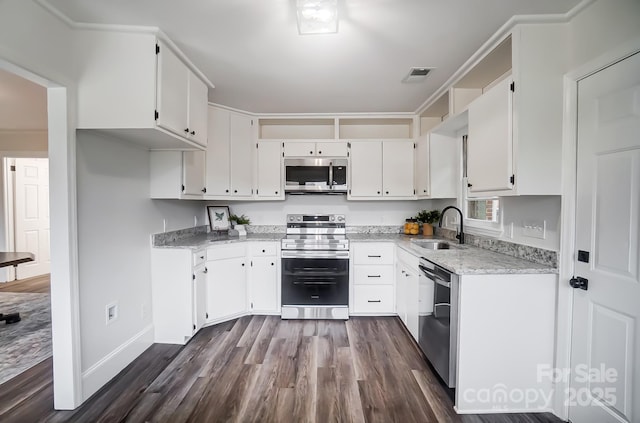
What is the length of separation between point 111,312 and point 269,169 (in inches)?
83.1

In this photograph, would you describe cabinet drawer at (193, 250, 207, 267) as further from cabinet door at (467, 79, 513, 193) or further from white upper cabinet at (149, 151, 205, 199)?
cabinet door at (467, 79, 513, 193)

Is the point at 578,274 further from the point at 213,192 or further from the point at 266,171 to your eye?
the point at 213,192

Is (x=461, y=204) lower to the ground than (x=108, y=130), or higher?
lower

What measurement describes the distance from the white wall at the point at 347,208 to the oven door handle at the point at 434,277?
1.52 metres

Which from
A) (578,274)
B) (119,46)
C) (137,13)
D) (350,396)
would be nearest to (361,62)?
(137,13)

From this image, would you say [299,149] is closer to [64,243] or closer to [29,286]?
[64,243]

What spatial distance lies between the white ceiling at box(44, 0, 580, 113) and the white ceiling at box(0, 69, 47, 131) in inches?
57.2

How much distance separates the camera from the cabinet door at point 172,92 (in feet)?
5.94

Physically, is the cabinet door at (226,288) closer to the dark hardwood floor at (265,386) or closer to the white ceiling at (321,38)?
the dark hardwood floor at (265,386)

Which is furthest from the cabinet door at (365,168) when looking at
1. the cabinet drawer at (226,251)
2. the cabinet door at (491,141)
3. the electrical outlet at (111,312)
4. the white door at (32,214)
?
the white door at (32,214)

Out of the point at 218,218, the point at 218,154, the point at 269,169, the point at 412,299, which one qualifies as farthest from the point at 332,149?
the point at 412,299

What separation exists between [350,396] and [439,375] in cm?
72

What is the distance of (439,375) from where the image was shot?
2.02m

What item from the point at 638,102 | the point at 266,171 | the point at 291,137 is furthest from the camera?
the point at 291,137
